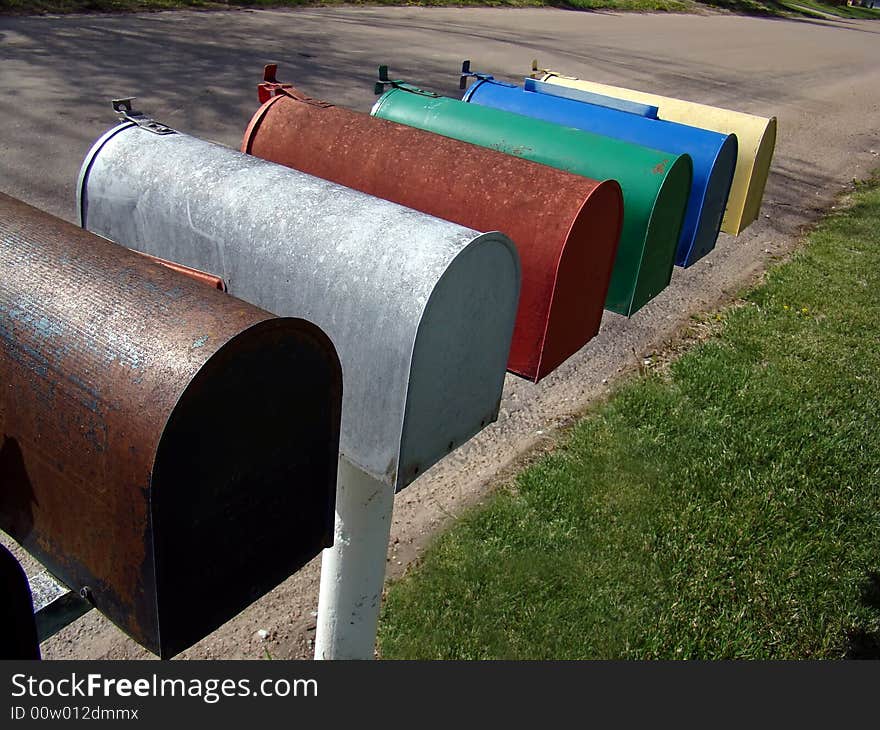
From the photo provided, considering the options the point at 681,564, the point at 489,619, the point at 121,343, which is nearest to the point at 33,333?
the point at 121,343

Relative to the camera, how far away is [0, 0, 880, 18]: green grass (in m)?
11.5

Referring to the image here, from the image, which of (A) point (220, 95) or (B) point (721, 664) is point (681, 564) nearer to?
(B) point (721, 664)

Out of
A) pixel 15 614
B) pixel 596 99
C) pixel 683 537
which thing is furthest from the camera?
pixel 683 537

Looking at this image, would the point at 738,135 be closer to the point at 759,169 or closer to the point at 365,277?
the point at 759,169

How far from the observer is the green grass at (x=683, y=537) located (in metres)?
2.99

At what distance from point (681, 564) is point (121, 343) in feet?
9.11

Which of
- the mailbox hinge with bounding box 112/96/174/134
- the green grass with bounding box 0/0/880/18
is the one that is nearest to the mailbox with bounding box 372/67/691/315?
the mailbox hinge with bounding box 112/96/174/134

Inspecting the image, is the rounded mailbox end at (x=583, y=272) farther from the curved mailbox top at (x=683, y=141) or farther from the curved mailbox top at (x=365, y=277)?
the curved mailbox top at (x=683, y=141)

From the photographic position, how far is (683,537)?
3.44 metres

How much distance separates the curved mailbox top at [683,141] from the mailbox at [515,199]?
0.75 m

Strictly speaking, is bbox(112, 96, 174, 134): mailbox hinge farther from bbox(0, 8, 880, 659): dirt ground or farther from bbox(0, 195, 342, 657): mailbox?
bbox(0, 8, 880, 659): dirt ground

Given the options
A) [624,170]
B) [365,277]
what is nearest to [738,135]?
[624,170]

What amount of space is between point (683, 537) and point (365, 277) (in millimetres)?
2360

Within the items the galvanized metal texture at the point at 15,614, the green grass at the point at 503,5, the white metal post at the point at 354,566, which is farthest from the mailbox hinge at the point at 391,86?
the green grass at the point at 503,5
